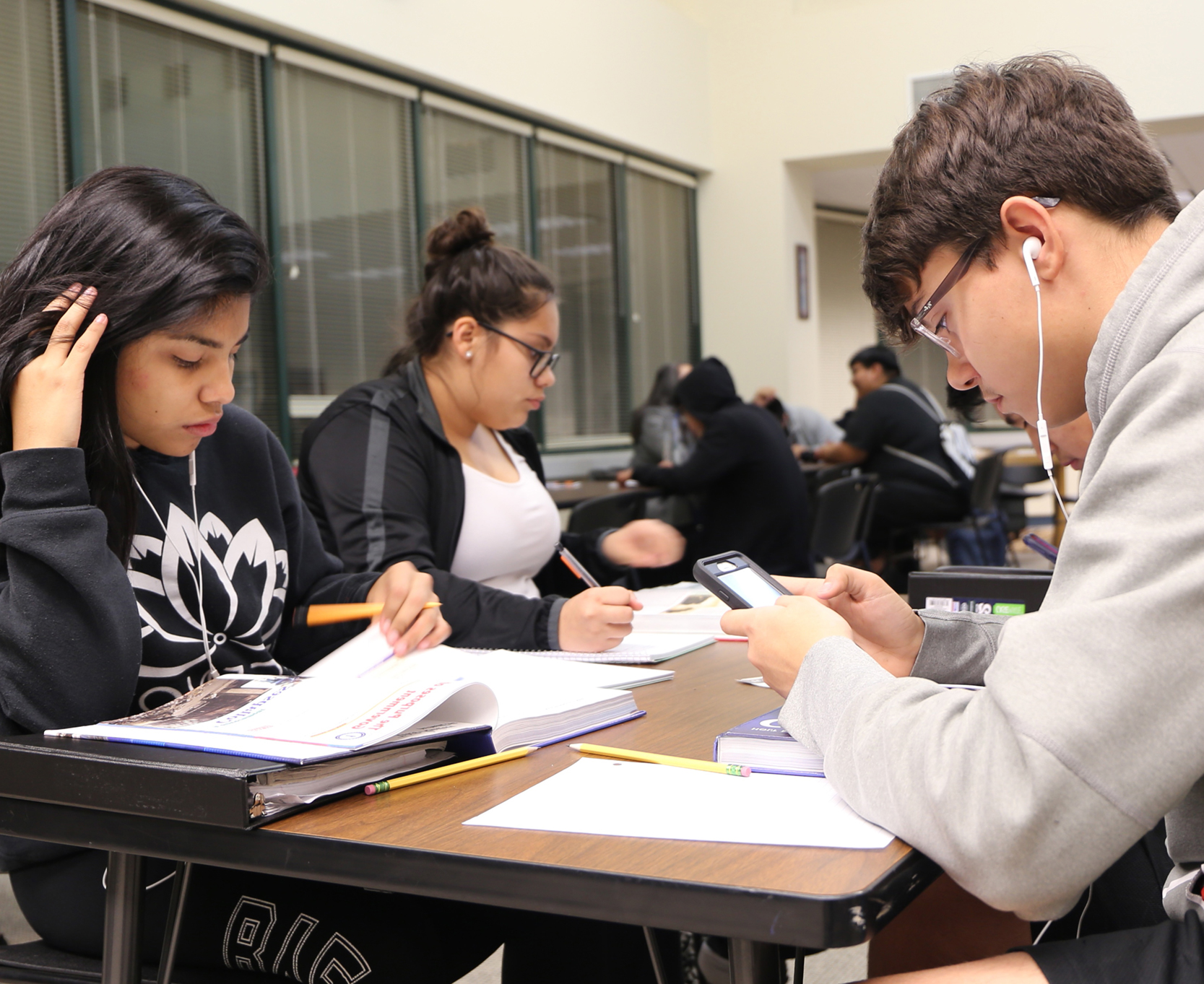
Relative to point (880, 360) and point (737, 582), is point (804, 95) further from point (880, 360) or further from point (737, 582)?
point (737, 582)

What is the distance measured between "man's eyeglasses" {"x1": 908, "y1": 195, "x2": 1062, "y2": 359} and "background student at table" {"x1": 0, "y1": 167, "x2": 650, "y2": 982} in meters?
0.71

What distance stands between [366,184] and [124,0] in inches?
55.4

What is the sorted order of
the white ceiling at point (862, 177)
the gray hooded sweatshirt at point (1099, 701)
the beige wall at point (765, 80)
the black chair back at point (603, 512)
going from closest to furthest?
1. the gray hooded sweatshirt at point (1099, 701)
2. the black chair back at point (603, 512)
3. the beige wall at point (765, 80)
4. the white ceiling at point (862, 177)

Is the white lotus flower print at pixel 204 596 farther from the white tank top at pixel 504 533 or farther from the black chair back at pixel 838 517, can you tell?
the black chair back at pixel 838 517

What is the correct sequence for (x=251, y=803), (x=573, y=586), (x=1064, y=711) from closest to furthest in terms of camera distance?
(x=1064, y=711) → (x=251, y=803) → (x=573, y=586)

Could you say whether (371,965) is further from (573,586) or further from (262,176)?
(262,176)

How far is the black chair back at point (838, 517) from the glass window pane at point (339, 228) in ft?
6.41

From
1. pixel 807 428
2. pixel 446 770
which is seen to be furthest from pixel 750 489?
pixel 807 428

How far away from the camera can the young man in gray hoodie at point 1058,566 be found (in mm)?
694

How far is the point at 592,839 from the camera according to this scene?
0.82 m

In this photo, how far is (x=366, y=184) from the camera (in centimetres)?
525

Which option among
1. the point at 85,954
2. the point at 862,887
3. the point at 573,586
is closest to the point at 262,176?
the point at 573,586

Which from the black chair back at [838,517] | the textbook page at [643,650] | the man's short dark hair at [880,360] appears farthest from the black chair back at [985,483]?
the textbook page at [643,650]

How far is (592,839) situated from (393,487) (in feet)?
4.10
